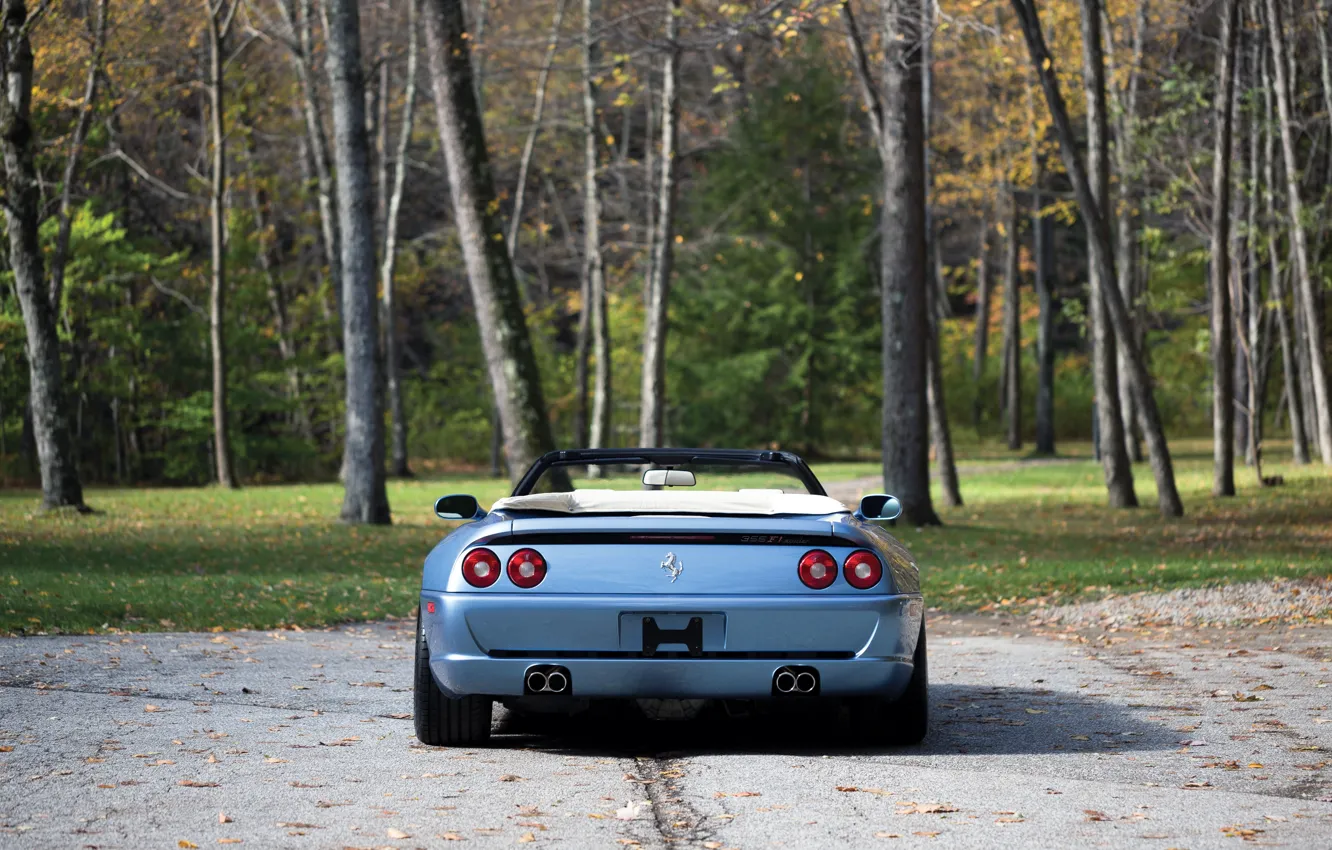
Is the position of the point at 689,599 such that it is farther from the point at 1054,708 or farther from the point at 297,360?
the point at 297,360

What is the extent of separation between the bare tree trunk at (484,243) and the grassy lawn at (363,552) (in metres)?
1.90

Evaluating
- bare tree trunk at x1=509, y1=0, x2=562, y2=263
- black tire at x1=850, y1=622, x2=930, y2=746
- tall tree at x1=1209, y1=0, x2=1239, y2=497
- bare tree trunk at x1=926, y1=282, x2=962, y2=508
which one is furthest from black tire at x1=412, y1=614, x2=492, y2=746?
bare tree trunk at x1=509, y1=0, x2=562, y2=263

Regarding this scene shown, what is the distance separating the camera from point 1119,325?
23.0 metres

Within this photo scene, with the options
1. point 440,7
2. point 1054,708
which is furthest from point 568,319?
point 1054,708

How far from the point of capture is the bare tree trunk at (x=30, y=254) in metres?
21.8

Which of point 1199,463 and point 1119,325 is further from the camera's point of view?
point 1199,463

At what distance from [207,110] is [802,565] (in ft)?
111

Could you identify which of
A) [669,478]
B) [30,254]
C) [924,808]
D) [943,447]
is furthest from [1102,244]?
[924,808]

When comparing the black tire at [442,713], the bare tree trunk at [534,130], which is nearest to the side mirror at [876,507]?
the black tire at [442,713]

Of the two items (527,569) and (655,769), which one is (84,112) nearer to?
(527,569)

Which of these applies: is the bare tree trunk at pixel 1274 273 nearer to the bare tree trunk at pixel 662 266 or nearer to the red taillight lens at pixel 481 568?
the bare tree trunk at pixel 662 266

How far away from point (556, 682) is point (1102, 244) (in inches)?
701

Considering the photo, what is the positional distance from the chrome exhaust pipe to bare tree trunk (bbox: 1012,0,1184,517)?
16.4 metres

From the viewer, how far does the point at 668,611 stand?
260 inches
